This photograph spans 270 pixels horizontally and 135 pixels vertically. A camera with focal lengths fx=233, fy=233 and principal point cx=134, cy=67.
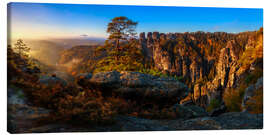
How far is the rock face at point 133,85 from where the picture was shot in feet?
23.7

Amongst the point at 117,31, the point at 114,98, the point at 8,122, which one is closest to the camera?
the point at 8,122

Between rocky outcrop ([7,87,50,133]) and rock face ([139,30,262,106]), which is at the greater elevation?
rock face ([139,30,262,106])

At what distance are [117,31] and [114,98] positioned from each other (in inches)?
87.0

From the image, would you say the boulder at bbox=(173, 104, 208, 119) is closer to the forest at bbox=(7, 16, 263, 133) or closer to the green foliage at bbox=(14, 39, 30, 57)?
the forest at bbox=(7, 16, 263, 133)

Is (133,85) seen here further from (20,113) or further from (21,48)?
(21,48)

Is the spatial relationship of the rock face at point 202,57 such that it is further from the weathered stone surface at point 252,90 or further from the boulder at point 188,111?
the weathered stone surface at point 252,90

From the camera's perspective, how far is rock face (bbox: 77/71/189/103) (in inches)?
284

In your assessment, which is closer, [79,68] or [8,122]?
[8,122]

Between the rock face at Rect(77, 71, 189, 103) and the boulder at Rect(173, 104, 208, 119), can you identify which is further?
the boulder at Rect(173, 104, 208, 119)

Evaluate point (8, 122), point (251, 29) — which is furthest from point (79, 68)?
point (251, 29)

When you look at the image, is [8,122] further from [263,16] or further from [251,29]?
[263,16]

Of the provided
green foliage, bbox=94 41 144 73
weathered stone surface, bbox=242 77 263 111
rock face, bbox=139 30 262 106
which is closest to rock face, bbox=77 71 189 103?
green foliage, bbox=94 41 144 73

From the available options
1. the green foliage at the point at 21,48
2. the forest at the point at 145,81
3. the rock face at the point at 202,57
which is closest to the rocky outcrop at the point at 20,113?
the forest at the point at 145,81

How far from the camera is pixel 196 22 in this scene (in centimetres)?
785
